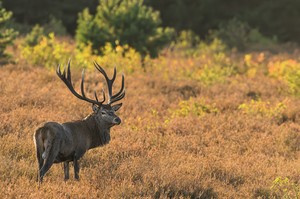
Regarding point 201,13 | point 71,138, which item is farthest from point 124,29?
point 201,13

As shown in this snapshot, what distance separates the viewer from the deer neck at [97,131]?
8969 mm

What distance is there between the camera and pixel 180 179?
341 inches

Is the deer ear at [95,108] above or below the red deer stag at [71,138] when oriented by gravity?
above

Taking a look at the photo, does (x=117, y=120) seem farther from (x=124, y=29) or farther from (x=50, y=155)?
(x=124, y=29)

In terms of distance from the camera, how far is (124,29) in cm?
2256

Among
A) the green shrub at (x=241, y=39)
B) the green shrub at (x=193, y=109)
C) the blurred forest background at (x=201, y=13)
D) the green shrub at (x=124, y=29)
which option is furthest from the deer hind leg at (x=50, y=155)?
the blurred forest background at (x=201, y=13)

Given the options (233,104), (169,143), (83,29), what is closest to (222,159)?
(169,143)

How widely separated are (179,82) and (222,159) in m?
7.68

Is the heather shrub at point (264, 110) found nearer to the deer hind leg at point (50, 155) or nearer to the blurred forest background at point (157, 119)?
the blurred forest background at point (157, 119)

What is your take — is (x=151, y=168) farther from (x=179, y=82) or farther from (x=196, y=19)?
(x=196, y=19)

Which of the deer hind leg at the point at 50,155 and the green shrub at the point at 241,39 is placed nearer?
the deer hind leg at the point at 50,155

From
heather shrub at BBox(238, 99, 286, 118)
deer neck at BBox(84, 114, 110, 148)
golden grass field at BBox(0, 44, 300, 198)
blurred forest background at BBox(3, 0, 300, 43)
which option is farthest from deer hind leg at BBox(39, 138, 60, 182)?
blurred forest background at BBox(3, 0, 300, 43)

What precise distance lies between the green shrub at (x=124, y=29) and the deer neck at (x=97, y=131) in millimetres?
13130

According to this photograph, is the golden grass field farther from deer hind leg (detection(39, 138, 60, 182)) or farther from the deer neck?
the deer neck
